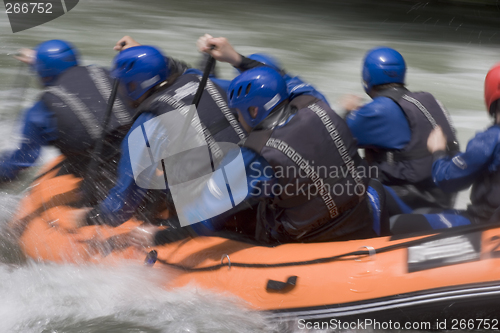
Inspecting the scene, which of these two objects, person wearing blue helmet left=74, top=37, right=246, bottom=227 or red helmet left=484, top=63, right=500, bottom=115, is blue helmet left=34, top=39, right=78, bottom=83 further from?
red helmet left=484, top=63, right=500, bottom=115

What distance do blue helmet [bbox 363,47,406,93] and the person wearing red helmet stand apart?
27.2 inches

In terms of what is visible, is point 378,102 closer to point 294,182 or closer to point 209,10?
point 294,182

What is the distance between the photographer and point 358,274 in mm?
2594

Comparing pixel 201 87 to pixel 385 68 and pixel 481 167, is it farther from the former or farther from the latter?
pixel 481 167

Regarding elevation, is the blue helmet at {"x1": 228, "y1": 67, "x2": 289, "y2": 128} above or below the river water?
above

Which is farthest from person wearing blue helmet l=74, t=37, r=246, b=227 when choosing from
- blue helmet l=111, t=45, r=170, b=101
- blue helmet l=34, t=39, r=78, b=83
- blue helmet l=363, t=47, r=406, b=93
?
blue helmet l=363, t=47, r=406, b=93

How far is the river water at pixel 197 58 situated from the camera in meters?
3.06

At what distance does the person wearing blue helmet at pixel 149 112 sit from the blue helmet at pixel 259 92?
1.19 feet

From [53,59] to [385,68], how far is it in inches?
82.9

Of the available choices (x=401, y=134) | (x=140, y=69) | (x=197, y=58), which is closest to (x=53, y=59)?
(x=140, y=69)

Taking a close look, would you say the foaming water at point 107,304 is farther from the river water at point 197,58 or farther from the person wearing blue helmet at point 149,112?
the person wearing blue helmet at point 149,112

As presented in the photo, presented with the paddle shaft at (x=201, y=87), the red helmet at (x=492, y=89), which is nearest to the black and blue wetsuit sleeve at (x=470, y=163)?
the red helmet at (x=492, y=89)

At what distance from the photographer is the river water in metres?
3.06

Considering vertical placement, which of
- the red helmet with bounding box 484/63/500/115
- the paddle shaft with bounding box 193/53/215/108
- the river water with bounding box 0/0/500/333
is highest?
the red helmet with bounding box 484/63/500/115
